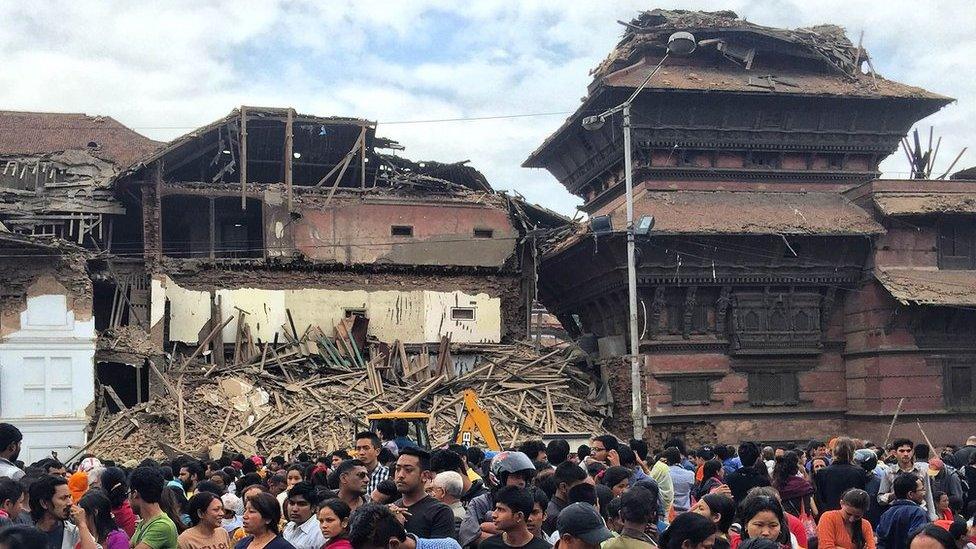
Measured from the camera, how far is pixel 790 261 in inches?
1117

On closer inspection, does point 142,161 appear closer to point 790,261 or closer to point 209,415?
point 209,415

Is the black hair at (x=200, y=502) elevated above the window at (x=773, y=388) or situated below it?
above

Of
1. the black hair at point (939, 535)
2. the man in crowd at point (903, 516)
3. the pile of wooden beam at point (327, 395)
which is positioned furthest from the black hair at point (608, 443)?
the pile of wooden beam at point (327, 395)

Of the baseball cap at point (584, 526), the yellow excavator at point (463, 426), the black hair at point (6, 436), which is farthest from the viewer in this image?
the yellow excavator at point (463, 426)

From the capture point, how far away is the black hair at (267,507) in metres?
6.52

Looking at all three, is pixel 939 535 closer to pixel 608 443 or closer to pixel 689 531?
pixel 689 531

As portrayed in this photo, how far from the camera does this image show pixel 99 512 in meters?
7.44

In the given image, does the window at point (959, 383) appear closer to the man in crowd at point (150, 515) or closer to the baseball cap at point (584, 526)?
the baseball cap at point (584, 526)

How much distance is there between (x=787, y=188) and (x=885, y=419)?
23.3 ft

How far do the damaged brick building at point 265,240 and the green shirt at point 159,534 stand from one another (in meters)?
21.2

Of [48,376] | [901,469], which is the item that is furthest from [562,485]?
[48,376]

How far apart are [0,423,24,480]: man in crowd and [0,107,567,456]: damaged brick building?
18.7 m

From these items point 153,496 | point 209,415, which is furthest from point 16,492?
point 209,415

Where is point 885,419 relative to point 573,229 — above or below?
below
